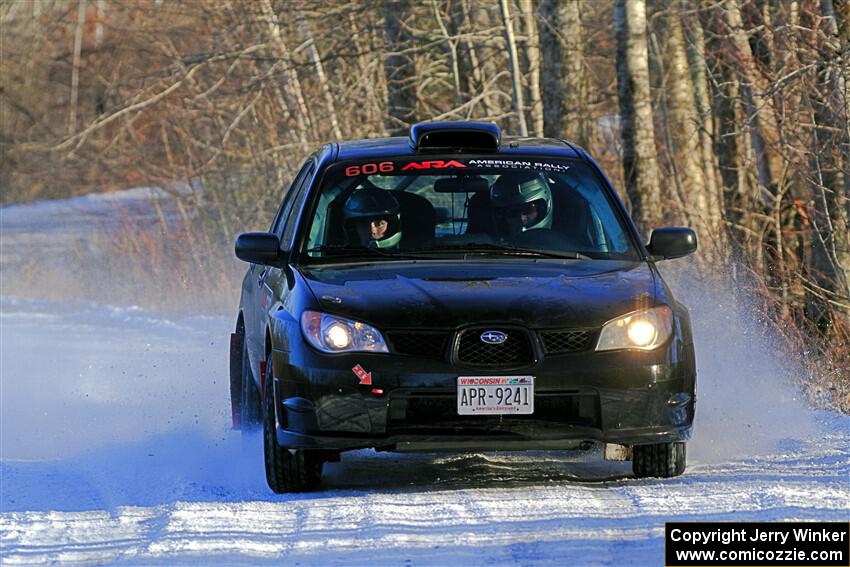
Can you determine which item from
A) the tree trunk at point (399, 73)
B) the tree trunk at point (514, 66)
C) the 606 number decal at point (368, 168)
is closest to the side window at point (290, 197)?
the 606 number decal at point (368, 168)

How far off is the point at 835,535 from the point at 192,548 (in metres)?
2.20

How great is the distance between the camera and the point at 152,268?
81.0 ft

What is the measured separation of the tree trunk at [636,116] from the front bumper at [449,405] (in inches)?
436

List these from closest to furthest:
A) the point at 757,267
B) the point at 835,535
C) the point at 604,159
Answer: the point at 835,535 → the point at 757,267 → the point at 604,159

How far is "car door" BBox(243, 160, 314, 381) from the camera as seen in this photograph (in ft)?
26.7

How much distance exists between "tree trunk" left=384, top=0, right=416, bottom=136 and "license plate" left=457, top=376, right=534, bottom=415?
15547 millimetres

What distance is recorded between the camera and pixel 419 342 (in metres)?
6.98

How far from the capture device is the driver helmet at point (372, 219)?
817cm

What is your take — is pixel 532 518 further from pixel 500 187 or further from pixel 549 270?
pixel 500 187

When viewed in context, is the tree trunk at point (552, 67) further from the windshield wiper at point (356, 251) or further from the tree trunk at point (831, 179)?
the windshield wiper at point (356, 251)

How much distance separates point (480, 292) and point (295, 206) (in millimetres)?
1935

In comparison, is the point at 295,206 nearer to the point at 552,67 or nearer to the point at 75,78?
the point at 552,67

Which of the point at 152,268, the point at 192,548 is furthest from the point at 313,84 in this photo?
the point at 192,548

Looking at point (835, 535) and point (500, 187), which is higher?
point (500, 187)
